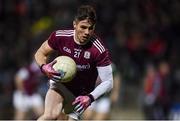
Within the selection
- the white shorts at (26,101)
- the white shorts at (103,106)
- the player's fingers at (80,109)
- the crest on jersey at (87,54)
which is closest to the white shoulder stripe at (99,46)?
the crest on jersey at (87,54)

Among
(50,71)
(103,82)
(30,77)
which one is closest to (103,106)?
(30,77)

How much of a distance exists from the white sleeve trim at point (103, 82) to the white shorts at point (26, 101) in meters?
6.13

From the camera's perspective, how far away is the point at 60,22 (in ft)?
62.0

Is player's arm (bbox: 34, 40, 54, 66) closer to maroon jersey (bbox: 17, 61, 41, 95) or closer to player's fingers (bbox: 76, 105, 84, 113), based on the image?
player's fingers (bbox: 76, 105, 84, 113)

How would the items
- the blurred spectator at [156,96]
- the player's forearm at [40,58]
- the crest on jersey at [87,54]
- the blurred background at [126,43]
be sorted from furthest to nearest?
1. the blurred background at [126,43]
2. the blurred spectator at [156,96]
3. the player's forearm at [40,58]
4. the crest on jersey at [87,54]

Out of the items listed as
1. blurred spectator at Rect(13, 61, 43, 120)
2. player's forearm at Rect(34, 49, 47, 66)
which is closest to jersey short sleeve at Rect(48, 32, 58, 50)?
player's forearm at Rect(34, 49, 47, 66)

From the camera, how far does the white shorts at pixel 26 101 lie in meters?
16.5

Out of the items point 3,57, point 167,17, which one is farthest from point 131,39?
point 3,57

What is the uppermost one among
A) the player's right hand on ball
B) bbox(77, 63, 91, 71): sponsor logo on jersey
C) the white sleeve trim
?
the player's right hand on ball

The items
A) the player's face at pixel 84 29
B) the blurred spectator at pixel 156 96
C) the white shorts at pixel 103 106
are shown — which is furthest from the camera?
the blurred spectator at pixel 156 96

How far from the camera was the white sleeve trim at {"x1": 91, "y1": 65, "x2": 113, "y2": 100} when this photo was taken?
1039cm

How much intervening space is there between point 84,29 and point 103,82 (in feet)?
2.64

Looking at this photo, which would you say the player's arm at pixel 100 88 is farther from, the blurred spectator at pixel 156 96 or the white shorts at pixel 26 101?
the blurred spectator at pixel 156 96

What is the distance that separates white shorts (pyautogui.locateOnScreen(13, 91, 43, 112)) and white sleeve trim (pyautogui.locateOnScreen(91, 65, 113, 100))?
6130 millimetres
